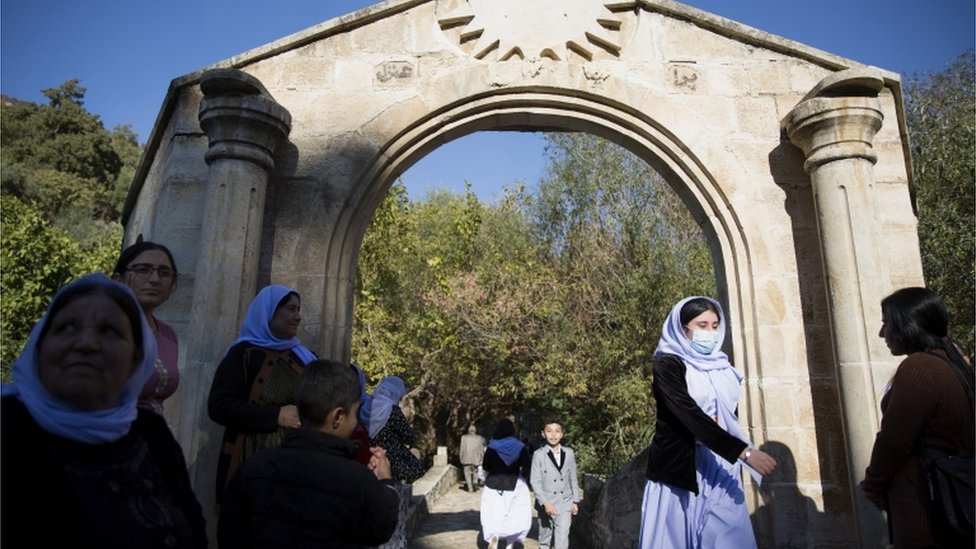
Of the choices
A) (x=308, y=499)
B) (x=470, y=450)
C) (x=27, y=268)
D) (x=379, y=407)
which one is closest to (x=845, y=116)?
(x=379, y=407)

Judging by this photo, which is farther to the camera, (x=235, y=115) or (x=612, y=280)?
(x=612, y=280)

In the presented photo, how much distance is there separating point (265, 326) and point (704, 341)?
1998 mm

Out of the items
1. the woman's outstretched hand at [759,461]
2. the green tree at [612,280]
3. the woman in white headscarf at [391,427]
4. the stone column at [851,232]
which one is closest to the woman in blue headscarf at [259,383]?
the woman in white headscarf at [391,427]

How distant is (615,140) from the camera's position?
15.3 feet

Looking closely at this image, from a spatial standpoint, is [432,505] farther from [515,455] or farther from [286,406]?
[286,406]

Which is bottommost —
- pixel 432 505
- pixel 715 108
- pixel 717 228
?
pixel 432 505

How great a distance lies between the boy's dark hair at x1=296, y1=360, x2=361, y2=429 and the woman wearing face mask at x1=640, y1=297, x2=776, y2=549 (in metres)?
1.51

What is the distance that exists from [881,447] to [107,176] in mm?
34014

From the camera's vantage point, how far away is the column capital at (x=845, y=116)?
12.7ft

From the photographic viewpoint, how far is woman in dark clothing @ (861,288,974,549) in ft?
6.80

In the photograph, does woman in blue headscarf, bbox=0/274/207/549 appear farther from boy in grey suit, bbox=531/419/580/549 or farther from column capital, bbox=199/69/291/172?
boy in grey suit, bbox=531/419/580/549

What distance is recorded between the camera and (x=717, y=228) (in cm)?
437

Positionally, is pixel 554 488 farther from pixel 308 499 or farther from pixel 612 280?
pixel 612 280

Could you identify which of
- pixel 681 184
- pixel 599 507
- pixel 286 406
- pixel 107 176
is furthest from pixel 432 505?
pixel 107 176
